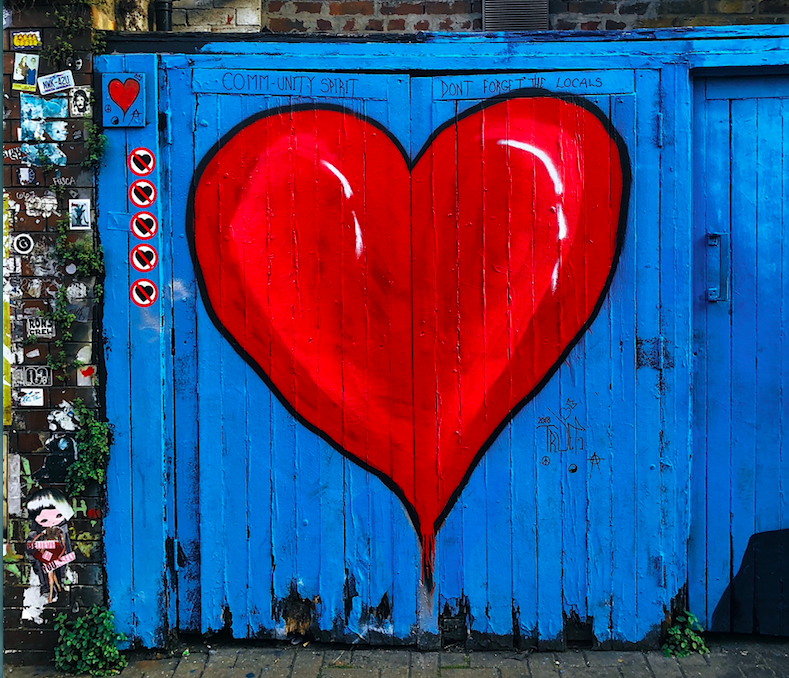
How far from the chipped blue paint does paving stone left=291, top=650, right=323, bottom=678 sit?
10 cm

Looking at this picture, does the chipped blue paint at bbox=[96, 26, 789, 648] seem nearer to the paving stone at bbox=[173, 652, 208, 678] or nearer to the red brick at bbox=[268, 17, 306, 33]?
the paving stone at bbox=[173, 652, 208, 678]

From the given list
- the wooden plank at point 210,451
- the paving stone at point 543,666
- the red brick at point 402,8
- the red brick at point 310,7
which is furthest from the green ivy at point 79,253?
the paving stone at point 543,666

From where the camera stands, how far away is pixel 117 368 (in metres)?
2.98

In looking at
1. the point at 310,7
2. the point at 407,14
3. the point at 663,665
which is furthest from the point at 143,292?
the point at 663,665

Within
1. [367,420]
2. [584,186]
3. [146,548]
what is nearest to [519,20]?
[584,186]

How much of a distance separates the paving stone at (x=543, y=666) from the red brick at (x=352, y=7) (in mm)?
3257

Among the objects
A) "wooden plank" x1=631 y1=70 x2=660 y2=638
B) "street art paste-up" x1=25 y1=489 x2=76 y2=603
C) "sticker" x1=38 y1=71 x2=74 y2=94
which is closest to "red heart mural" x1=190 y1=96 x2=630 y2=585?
"wooden plank" x1=631 y1=70 x2=660 y2=638

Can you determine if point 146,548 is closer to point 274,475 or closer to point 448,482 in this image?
point 274,475

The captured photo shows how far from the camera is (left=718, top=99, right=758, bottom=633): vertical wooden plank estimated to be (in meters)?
2.99

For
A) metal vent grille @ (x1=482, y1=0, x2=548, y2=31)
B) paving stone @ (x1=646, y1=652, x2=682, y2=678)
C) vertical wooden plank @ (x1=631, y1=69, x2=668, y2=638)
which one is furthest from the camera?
metal vent grille @ (x1=482, y1=0, x2=548, y2=31)

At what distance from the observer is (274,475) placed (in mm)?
3014

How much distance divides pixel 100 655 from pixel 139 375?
121 cm

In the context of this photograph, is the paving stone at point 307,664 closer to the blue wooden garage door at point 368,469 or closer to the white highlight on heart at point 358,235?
the blue wooden garage door at point 368,469

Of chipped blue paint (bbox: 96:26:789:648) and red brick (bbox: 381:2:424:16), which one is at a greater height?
red brick (bbox: 381:2:424:16)
